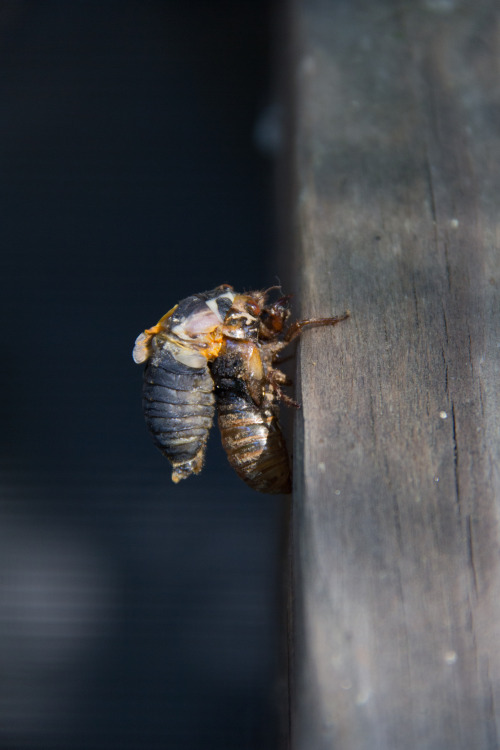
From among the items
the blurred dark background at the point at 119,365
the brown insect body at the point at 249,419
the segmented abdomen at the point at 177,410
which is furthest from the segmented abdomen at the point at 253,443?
the blurred dark background at the point at 119,365

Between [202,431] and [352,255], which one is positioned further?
[202,431]

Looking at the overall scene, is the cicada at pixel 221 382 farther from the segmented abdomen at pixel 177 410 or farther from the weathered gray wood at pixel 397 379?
the weathered gray wood at pixel 397 379

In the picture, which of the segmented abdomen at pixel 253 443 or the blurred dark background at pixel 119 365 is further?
the blurred dark background at pixel 119 365

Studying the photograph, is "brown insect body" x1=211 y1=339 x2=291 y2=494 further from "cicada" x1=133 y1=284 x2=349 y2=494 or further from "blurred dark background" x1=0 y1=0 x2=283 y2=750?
"blurred dark background" x1=0 y1=0 x2=283 y2=750

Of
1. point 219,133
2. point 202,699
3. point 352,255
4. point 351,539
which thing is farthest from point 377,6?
point 202,699

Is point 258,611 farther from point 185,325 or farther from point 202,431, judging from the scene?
point 185,325

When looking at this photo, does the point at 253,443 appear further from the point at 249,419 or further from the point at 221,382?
the point at 221,382

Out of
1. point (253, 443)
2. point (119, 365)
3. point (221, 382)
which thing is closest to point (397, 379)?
point (253, 443)
